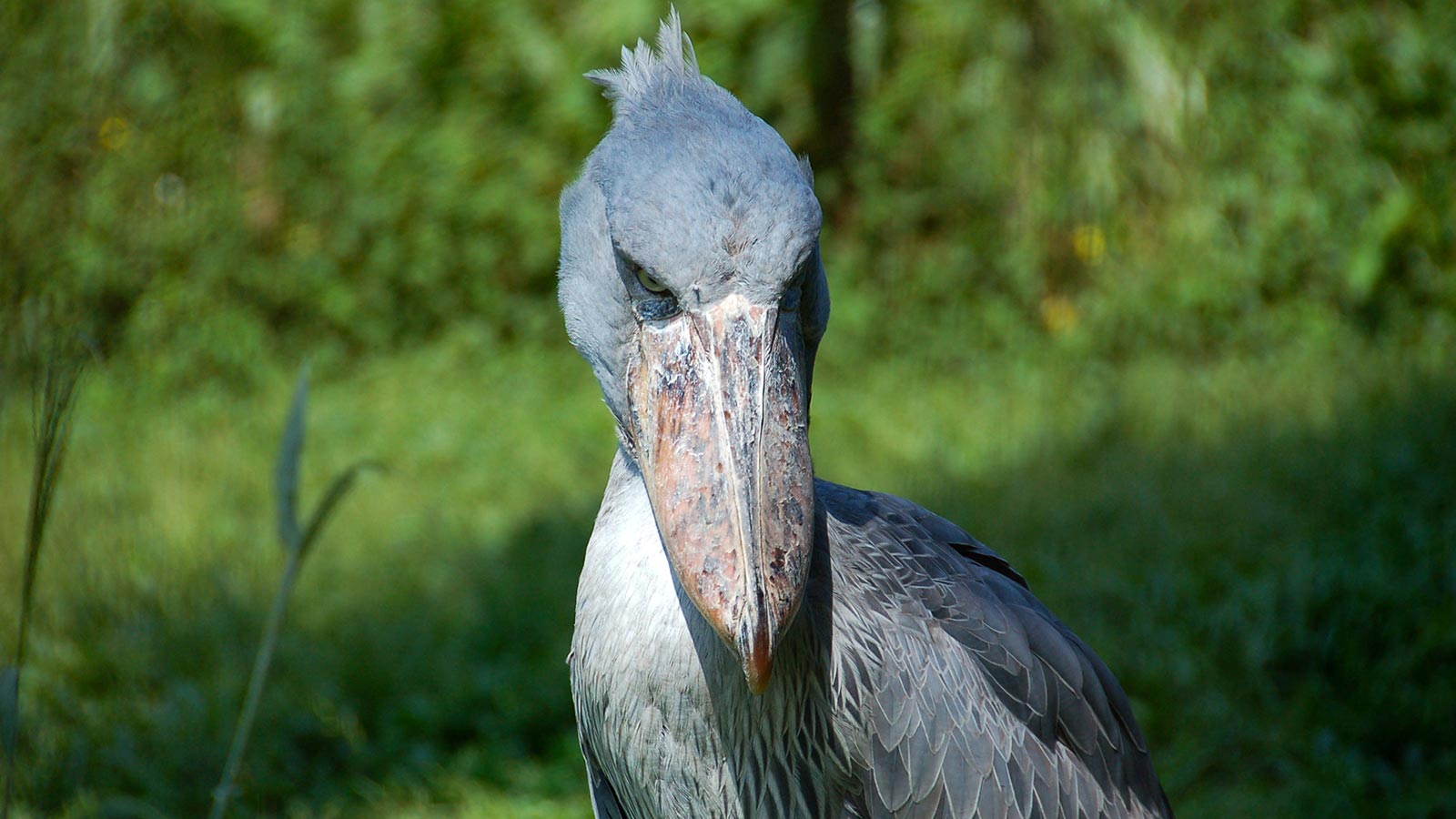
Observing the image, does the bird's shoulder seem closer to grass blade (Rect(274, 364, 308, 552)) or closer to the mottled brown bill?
the mottled brown bill

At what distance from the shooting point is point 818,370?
5.75 meters

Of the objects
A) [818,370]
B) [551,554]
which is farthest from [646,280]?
[818,370]

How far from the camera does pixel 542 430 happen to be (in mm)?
5223

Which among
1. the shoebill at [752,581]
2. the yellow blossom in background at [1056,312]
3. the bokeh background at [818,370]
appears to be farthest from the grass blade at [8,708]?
the yellow blossom in background at [1056,312]

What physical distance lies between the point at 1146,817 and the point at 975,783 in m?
0.40

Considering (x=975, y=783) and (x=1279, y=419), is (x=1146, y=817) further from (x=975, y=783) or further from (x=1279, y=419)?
(x=1279, y=419)

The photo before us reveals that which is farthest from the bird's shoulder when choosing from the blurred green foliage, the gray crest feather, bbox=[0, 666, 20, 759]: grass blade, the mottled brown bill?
the blurred green foliage

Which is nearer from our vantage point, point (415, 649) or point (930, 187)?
point (415, 649)

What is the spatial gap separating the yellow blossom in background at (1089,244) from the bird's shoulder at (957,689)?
3866 millimetres

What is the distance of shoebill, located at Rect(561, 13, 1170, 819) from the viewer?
137 centimetres

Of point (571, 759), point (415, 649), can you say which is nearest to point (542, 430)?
point (415, 649)

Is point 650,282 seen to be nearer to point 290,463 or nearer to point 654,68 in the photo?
point 654,68

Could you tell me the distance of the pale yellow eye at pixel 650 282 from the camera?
1.44 meters

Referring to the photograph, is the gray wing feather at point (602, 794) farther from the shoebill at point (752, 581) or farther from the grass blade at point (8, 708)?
the grass blade at point (8, 708)
